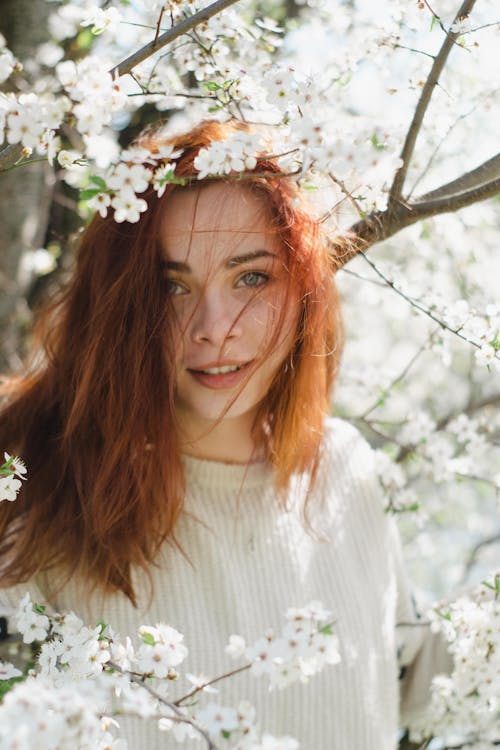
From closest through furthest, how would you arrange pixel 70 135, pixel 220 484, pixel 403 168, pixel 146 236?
1. pixel 403 168
2. pixel 146 236
3. pixel 220 484
4. pixel 70 135

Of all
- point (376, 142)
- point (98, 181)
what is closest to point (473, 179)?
point (376, 142)

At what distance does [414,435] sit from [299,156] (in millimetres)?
1070

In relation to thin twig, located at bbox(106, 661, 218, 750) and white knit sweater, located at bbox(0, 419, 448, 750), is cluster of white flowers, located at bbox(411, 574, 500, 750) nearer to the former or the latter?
white knit sweater, located at bbox(0, 419, 448, 750)

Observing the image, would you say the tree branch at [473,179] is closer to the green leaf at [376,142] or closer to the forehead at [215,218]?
the forehead at [215,218]

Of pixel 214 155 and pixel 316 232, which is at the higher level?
pixel 316 232

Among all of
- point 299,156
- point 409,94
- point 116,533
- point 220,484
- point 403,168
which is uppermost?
point 409,94

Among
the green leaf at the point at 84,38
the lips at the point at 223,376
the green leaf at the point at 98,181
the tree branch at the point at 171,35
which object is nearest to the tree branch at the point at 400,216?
the lips at the point at 223,376

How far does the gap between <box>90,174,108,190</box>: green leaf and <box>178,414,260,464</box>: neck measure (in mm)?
861

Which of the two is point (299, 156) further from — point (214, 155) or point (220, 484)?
point (220, 484)

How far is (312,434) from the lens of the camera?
188cm

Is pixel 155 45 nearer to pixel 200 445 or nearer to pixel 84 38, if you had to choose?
pixel 200 445

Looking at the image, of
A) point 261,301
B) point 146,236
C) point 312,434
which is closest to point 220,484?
point 312,434

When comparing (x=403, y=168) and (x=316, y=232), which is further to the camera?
(x=316, y=232)

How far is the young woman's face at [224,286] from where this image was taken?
1526 millimetres
